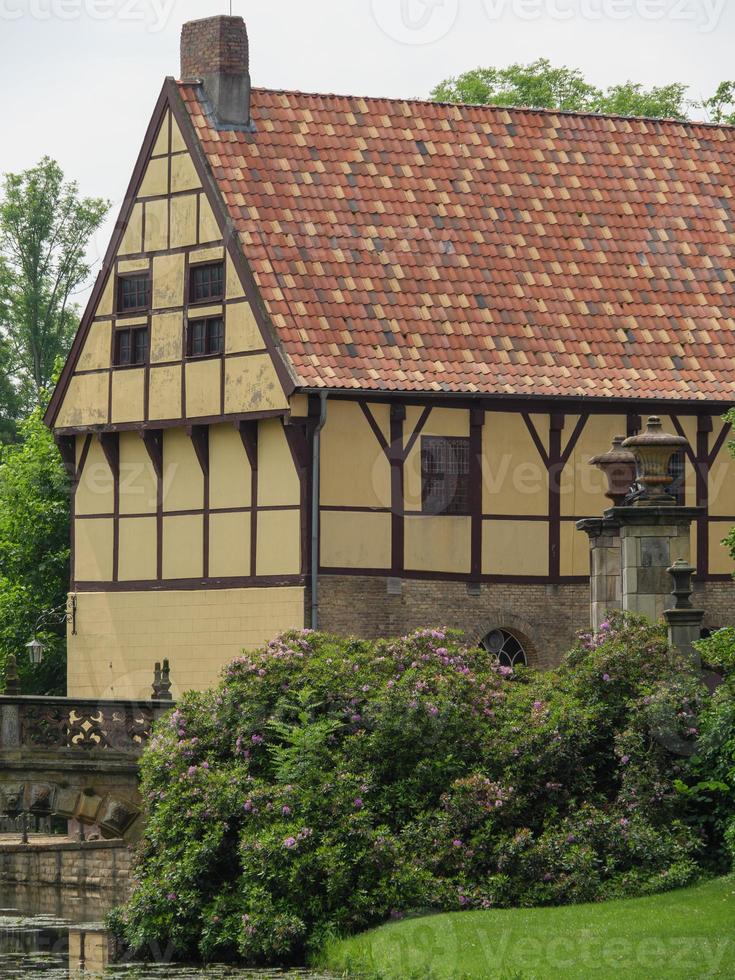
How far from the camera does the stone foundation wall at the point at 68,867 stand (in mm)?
35531

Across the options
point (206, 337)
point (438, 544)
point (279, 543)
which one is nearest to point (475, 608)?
point (438, 544)

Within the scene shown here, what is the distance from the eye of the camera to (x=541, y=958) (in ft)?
67.7

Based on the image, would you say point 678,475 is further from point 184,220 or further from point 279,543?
point 184,220

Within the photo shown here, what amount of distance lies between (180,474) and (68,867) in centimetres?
652

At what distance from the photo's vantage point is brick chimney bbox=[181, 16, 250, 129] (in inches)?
1428

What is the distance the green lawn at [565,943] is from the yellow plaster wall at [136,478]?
46.9ft

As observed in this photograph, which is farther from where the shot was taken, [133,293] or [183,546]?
[133,293]

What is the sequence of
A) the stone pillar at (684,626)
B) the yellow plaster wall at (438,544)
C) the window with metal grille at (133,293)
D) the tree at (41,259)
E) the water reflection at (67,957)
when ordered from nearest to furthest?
the water reflection at (67,957), the stone pillar at (684,626), the yellow plaster wall at (438,544), the window with metal grille at (133,293), the tree at (41,259)

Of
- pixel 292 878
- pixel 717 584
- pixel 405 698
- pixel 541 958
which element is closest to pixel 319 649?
pixel 405 698

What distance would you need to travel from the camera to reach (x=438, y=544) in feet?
113

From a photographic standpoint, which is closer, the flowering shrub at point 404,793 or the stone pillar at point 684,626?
the flowering shrub at point 404,793

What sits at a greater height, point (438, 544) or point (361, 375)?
point (361, 375)

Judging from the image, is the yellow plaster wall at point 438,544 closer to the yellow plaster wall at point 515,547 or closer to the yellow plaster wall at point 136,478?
the yellow plaster wall at point 515,547

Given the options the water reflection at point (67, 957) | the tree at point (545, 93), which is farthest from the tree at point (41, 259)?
the water reflection at point (67, 957)
